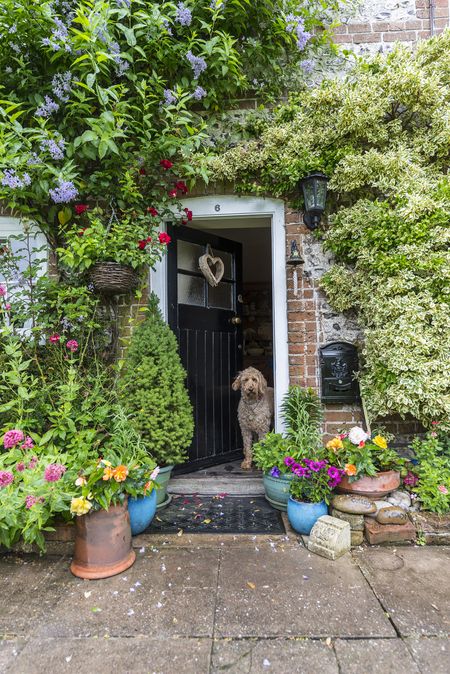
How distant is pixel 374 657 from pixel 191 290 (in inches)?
106

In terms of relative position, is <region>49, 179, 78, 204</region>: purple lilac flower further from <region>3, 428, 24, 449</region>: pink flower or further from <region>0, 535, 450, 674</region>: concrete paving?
<region>0, 535, 450, 674</region>: concrete paving

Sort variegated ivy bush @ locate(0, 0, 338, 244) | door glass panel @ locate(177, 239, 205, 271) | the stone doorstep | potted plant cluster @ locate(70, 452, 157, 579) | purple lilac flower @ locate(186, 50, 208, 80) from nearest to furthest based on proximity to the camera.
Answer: potted plant cluster @ locate(70, 452, 157, 579) → the stone doorstep → variegated ivy bush @ locate(0, 0, 338, 244) → purple lilac flower @ locate(186, 50, 208, 80) → door glass panel @ locate(177, 239, 205, 271)

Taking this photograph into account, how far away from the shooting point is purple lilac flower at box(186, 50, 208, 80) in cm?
261

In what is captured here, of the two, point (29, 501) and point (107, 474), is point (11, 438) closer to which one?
point (29, 501)

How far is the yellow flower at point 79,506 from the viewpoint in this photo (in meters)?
1.73

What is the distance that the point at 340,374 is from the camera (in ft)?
9.03

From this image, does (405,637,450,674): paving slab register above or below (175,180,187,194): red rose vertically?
below

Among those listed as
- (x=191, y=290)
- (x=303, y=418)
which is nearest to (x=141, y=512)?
(x=303, y=418)

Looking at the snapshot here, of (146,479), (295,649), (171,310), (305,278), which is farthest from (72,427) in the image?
(305,278)

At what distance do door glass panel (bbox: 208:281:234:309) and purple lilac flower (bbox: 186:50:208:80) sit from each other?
1.67 m

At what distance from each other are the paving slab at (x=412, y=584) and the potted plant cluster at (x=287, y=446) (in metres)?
0.58

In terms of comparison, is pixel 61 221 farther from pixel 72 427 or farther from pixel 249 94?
pixel 249 94

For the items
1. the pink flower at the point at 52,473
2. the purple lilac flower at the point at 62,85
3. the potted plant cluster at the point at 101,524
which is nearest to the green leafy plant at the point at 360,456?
the potted plant cluster at the point at 101,524

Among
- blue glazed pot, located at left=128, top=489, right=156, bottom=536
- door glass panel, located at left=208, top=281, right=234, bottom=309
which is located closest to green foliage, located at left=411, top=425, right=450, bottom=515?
blue glazed pot, located at left=128, top=489, right=156, bottom=536
